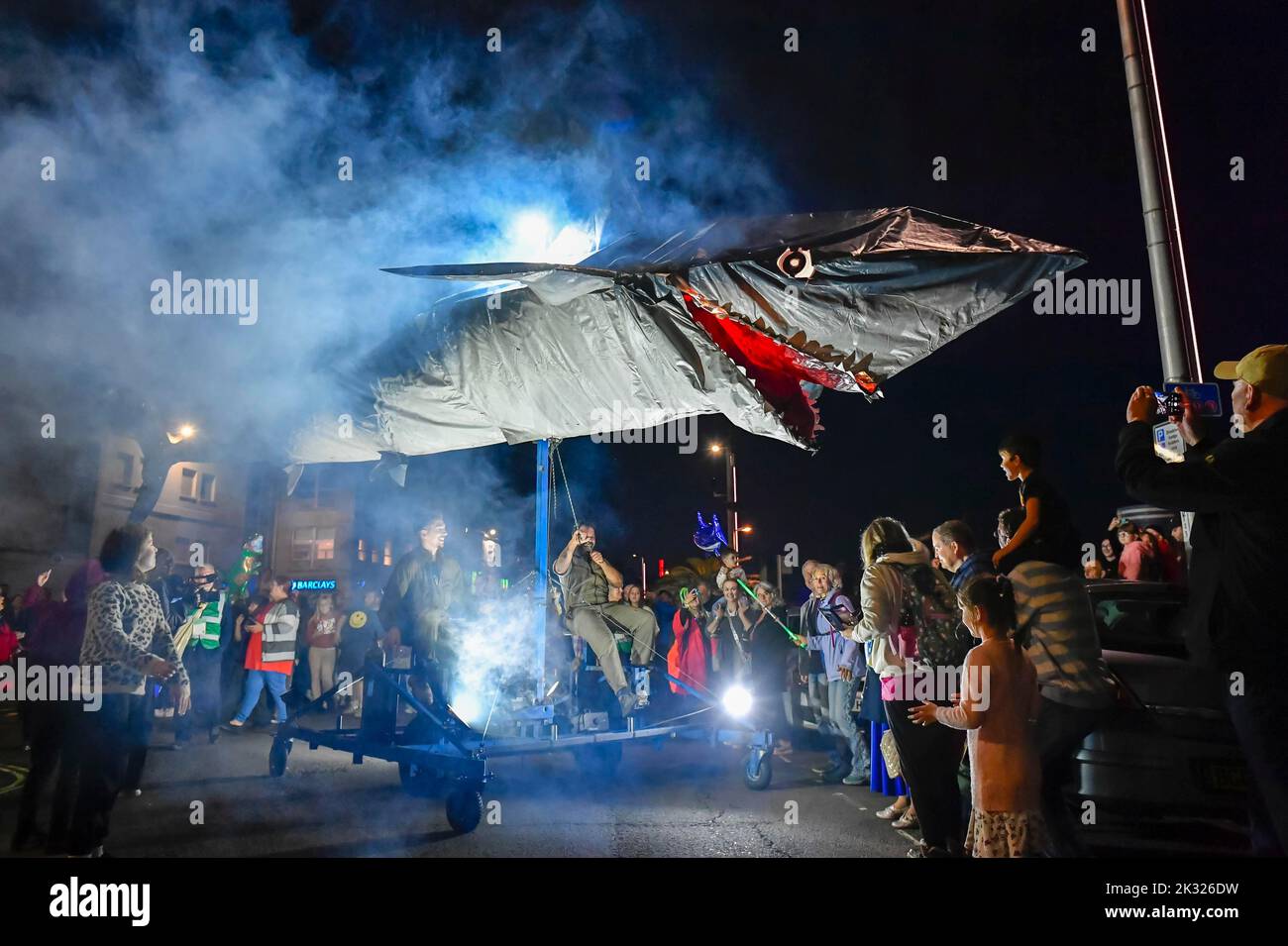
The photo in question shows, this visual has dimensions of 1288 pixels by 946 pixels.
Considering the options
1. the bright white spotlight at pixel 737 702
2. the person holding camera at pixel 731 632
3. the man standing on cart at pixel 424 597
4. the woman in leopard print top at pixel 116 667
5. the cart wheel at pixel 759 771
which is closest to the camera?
the woman in leopard print top at pixel 116 667

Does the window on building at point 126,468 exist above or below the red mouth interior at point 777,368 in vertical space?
below

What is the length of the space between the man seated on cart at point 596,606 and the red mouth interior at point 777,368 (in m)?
2.90

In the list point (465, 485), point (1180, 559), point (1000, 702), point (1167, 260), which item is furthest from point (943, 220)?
point (465, 485)

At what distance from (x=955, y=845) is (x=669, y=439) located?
3314 mm

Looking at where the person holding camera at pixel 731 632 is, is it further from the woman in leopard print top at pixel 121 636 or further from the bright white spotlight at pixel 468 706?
the woman in leopard print top at pixel 121 636

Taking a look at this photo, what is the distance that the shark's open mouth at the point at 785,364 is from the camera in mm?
4086

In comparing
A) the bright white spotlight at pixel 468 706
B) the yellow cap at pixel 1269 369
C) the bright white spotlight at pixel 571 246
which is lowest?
the bright white spotlight at pixel 468 706

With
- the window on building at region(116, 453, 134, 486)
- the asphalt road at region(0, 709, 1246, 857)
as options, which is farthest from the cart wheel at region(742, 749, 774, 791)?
the window on building at region(116, 453, 134, 486)

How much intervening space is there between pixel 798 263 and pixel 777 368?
2.07ft

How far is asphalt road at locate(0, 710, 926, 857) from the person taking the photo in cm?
450

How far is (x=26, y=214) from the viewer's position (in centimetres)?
420

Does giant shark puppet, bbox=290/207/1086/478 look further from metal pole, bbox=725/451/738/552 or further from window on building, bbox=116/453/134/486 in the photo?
metal pole, bbox=725/451/738/552

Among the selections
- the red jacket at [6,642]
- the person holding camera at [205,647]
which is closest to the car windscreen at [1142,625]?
the person holding camera at [205,647]

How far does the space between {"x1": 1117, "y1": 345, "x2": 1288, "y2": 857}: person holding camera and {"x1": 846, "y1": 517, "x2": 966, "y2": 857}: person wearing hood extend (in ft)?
4.43
